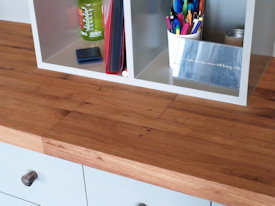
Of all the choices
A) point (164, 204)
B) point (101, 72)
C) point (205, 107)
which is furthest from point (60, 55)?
point (164, 204)

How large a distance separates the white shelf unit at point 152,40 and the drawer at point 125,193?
301 mm

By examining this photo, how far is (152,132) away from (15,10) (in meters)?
1.02

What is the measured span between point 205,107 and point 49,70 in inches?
19.9

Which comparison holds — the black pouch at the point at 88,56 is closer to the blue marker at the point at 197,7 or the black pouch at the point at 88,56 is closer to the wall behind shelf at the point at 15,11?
the blue marker at the point at 197,7

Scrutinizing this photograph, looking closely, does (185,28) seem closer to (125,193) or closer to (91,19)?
(91,19)

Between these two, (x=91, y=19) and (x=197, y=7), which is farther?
(x=91, y=19)

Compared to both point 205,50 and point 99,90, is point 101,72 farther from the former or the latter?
point 205,50

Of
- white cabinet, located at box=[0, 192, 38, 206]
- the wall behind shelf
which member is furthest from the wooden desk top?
the wall behind shelf

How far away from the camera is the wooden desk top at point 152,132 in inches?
33.4

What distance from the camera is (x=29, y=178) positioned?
109 centimetres

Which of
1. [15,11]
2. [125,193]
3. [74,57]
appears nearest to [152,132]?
[125,193]

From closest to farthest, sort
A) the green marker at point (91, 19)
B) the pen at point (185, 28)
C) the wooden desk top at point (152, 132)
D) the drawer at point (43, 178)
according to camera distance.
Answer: the wooden desk top at point (152, 132), the drawer at point (43, 178), the pen at point (185, 28), the green marker at point (91, 19)

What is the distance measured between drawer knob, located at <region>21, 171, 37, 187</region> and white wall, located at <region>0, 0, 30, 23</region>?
0.81m

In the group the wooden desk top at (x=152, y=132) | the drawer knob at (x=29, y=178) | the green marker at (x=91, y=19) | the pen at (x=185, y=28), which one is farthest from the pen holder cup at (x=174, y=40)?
the drawer knob at (x=29, y=178)
